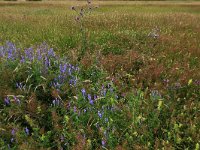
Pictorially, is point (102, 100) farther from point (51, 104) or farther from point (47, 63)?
point (47, 63)

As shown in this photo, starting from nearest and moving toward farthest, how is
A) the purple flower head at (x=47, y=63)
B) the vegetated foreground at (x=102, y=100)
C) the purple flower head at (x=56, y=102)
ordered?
the vegetated foreground at (x=102, y=100) < the purple flower head at (x=56, y=102) < the purple flower head at (x=47, y=63)

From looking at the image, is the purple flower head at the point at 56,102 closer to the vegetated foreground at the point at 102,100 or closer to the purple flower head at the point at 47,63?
the vegetated foreground at the point at 102,100

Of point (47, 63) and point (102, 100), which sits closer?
point (102, 100)

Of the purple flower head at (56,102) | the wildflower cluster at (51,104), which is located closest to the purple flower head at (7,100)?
the wildflower cluster at (51,104)

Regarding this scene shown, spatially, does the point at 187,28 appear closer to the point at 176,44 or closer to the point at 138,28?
the point at 138,28

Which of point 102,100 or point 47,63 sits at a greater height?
point 47,63

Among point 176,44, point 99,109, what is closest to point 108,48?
point 176,44

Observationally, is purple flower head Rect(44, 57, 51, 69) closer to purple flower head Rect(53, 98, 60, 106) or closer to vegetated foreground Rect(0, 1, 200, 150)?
vegetated foreground Rect(0, 1, 200, 150)

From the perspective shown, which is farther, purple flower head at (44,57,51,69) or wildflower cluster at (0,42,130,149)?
purple flower head at (44,57,51,69)

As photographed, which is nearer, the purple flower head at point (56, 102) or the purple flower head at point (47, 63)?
the purple flower head at point (56, 102)

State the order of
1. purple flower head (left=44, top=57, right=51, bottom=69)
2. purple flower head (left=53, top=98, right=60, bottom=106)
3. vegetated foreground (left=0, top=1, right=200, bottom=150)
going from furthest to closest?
purple flower head (left=44, top=57, right=51, bottom=69) → purple flower head (left=53, top=98, right=60, bottom=106) → vegetated foreground (left=0, top=1, right=200, bottom=150)

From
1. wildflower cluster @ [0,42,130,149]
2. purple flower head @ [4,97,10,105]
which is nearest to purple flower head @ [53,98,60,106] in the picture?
wildflower cluster @ [0,42,130,149]

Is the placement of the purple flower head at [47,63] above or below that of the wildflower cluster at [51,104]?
above

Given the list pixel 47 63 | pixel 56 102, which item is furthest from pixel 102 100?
pixel 47 63
